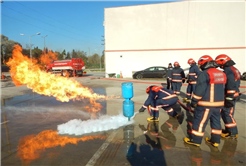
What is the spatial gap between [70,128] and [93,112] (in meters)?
1.81

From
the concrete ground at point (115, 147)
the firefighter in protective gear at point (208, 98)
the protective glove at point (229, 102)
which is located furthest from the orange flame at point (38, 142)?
the protective glove at point (229, 102)

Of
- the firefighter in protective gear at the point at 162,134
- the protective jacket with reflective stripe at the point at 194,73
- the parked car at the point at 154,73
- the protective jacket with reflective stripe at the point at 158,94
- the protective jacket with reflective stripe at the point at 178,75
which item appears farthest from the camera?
the parked car at the point at 154,73

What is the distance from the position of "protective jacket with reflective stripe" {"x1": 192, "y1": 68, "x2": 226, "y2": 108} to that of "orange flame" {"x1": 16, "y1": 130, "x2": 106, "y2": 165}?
8.27ft

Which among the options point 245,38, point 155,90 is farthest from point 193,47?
point 155,90

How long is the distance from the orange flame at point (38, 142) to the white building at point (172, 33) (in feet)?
56.4

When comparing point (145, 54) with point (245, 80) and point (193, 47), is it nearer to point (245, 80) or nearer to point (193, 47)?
point (193, 47)

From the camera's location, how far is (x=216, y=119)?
3475mm

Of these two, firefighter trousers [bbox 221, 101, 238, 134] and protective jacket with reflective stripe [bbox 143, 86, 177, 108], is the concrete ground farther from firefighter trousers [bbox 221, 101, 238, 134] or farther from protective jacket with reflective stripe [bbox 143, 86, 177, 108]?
protective jacket with reflective stripe [bbox 143, 86, 177, 108]

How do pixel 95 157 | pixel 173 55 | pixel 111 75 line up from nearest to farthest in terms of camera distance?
pixel 95 157
pixel 173 55
pixel 111 75

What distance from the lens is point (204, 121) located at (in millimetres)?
3447

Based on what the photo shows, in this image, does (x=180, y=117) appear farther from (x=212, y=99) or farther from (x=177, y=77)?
(x=177, y=77)

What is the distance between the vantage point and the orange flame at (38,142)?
134 inches

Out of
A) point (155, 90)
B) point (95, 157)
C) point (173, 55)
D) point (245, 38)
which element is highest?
point (245, 38)

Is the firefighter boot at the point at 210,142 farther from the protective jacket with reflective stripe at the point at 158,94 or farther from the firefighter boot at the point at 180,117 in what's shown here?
the protective jacket with reflective stripe at the point at 158,94
